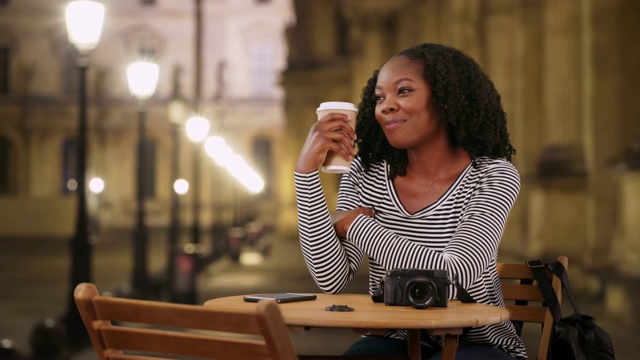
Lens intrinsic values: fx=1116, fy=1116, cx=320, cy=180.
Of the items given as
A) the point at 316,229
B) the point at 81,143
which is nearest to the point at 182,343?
the point at 316,229

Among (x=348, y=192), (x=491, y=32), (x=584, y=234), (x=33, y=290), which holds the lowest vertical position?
(x=33, y=290)

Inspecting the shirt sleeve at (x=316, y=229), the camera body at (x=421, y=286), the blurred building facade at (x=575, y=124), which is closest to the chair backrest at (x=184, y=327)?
the camera body at (x=421, y=286)

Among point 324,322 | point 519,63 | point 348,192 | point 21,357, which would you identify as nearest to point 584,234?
point 519,63

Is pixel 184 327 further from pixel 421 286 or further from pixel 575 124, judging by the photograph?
pixel 575 124

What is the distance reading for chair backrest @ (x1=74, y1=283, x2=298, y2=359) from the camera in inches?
107

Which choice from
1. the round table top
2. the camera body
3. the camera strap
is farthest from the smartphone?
the camera strap

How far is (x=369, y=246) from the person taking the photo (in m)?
3.86

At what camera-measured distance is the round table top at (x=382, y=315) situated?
319 centimetres

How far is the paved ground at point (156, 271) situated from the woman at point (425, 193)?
6.05 m

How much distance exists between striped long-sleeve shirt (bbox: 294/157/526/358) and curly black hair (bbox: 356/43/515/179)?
0.27 feet

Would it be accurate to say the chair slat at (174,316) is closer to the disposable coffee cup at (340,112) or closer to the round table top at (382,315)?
the round table top at (382,315)

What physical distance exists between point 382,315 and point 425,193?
82 cm

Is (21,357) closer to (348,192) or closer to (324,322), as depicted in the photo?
(348,192)

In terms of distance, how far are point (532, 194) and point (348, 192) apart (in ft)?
45.3
